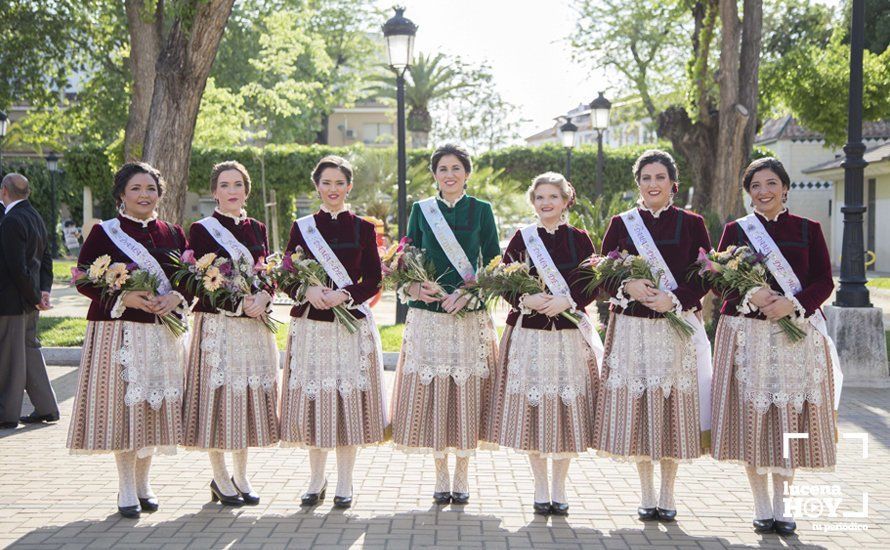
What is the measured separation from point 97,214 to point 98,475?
31.7 m

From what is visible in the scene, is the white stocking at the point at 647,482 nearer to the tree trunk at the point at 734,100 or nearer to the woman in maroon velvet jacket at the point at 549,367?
the woman in maroon velvet jacket at the point at 549,367

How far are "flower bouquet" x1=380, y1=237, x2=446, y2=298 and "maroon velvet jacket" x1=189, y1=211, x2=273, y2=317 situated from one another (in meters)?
0.71

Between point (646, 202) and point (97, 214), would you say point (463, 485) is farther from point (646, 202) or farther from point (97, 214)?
point (97, 214)

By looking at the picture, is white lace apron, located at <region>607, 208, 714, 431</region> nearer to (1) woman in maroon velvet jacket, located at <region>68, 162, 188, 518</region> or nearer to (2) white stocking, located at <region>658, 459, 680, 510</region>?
(2) white stocking, located at <region>658, 459, 680, 510</region>

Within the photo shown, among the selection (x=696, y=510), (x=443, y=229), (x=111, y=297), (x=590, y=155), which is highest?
(x=590, y=155)

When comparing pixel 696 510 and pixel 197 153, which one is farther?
pixel 197 153

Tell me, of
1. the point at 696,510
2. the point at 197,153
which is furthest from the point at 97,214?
the point at 696,510

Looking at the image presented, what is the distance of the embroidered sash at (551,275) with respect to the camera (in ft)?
17.3

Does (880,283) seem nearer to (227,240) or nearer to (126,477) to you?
(227,240)

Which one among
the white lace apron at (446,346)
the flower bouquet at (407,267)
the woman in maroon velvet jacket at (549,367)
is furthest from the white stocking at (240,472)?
the woman in maroon velvet jacket at (549,367)

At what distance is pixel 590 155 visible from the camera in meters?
30.9

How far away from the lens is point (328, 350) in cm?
536

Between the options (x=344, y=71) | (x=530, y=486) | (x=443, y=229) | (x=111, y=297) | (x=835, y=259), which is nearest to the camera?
(x=111, y=297)

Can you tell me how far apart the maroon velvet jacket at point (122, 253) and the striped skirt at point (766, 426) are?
3.07 metres
